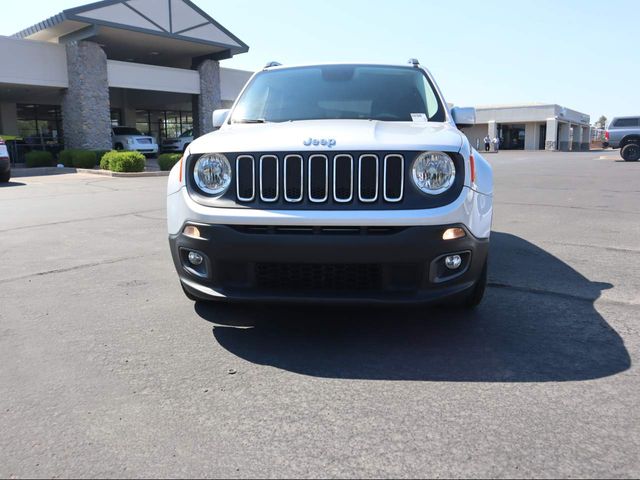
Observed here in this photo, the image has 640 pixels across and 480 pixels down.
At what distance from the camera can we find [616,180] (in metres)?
15.8

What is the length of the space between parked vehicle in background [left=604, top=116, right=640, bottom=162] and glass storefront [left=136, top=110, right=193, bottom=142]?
2720 cm

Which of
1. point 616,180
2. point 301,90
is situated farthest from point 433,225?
point 616,180

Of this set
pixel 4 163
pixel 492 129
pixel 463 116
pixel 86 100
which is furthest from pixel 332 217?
pixel 492 129

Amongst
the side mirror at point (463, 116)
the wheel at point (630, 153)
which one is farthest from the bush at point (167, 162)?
the wheel at point (630, 153)

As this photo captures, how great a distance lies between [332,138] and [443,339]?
1419 mm

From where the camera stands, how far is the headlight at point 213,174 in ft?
10.7

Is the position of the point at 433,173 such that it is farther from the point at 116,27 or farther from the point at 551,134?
the point at 551,134

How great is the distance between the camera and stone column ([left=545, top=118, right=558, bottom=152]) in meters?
58.0

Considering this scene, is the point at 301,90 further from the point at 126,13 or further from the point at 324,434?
the point at 126,13

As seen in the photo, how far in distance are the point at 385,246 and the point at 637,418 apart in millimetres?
1407

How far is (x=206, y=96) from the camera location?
30.8m

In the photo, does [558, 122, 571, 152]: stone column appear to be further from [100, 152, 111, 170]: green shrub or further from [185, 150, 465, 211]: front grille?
[185, 150, 465, 211]: front grille

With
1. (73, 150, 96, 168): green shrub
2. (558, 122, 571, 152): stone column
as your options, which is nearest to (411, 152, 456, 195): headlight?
(73, 150, 96, 168): green shrub

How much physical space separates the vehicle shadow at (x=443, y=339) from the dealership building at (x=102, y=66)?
2418 cm
